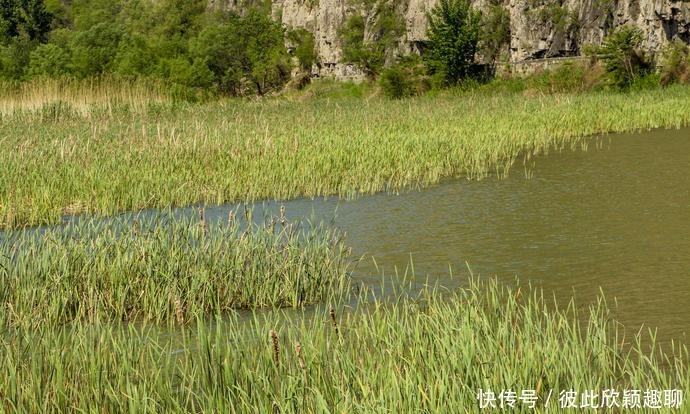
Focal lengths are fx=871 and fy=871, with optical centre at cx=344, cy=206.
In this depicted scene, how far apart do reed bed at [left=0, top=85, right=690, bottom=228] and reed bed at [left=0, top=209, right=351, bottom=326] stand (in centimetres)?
239

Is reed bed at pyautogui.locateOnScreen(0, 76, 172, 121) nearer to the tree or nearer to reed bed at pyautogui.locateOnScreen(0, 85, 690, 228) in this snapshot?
reed bed at pyautogui.locateOnScreen(0, 85, 690, 228)

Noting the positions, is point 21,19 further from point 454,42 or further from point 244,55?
point 454,42

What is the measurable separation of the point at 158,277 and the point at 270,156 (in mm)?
9100

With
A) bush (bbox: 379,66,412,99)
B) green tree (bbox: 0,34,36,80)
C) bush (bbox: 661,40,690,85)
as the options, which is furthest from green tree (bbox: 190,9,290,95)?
bush (bbox: 661,40,690,85)

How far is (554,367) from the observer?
454cm

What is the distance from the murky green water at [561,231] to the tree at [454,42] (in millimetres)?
32611

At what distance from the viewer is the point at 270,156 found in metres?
16.4

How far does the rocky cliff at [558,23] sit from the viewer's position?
41.6m

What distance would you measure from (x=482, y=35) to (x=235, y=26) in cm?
2867

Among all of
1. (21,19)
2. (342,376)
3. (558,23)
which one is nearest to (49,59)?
(21,19)

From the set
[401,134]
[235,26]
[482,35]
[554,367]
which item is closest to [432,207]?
[401,134]

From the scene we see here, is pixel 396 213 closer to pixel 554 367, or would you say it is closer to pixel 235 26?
pixel 554 367

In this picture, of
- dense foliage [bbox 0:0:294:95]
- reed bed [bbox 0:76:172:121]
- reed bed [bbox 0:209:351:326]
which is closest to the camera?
reed bed [bbox 0:209:351:326]

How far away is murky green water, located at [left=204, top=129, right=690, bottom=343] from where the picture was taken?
772cm
